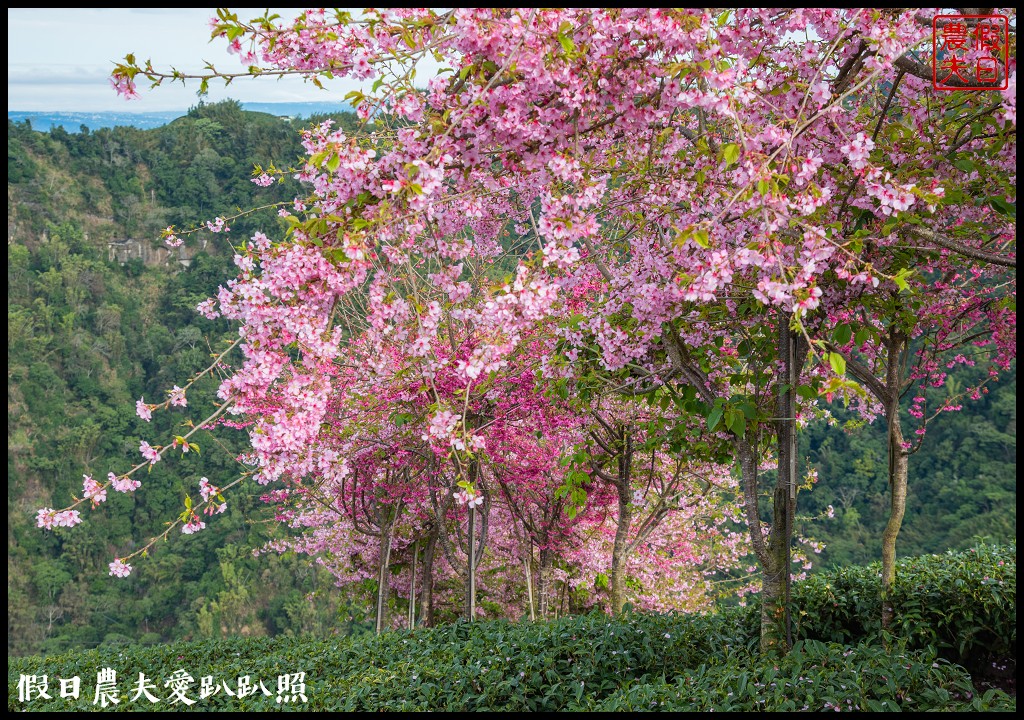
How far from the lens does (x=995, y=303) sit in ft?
13.0

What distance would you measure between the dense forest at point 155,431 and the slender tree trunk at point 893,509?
12662 mm

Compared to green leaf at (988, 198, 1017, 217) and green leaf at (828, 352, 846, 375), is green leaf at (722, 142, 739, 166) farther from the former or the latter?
green leaf at (988, 198, 1017, 217)

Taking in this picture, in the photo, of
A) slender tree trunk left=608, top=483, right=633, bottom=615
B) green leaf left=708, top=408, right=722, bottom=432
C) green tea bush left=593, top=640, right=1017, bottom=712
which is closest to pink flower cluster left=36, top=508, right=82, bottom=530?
green tea bush left=593, top=640, right=1017, bottom=712

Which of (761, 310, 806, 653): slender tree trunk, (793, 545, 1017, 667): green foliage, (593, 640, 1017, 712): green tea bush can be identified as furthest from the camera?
(793, 545, 1017, 667): green foliage

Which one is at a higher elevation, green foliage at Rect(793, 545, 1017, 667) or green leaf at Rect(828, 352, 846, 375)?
green leaf at Rect(828, 352, 846, 375)

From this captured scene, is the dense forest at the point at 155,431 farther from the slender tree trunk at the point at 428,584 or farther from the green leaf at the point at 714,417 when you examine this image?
the green leaf at the point at 714,417

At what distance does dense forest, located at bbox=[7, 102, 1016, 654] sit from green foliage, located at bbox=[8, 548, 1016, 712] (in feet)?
36.7

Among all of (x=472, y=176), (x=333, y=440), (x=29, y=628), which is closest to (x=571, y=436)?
(x=333, y=440)

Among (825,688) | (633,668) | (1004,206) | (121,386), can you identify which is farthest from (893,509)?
(121,386)

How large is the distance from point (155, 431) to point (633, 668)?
21.5m

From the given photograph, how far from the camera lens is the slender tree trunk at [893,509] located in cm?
377

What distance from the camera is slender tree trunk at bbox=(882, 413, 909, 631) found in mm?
3766

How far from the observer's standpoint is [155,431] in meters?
22.5

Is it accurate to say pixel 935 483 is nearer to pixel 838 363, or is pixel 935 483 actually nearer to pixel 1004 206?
pixel 1004 206
